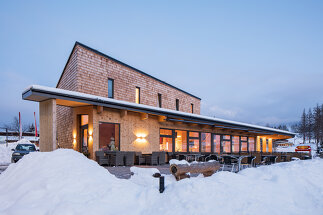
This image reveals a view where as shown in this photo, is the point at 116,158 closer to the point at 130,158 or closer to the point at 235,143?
the point at 130,158

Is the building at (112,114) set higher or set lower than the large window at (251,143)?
higher

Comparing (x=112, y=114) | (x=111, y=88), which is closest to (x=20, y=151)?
(x=112, y=114)

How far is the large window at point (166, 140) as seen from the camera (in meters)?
15.7

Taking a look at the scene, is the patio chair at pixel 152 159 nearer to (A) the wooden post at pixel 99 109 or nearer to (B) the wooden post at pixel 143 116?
(B) the wooden post at pixel 143 116

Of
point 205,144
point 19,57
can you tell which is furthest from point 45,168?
point 19,57

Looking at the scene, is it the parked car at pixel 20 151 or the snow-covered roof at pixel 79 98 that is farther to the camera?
the parked car at pixel 20 151

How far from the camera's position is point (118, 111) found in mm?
13016

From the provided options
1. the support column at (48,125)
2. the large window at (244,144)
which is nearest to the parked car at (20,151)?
the support column at (48,125)

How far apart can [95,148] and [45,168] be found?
22.5ft

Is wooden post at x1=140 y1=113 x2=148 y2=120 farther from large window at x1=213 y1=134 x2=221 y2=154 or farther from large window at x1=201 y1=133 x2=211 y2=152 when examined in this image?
large window at x1=213 y1=134 x2=221 y2=154

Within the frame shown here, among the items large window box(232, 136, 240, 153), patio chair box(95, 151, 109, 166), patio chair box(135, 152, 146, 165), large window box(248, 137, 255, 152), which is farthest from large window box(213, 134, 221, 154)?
patio chair box(95, 151, 109, 166)

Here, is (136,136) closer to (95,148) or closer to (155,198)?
(95,148)

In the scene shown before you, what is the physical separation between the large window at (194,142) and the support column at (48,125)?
10414 millimetres

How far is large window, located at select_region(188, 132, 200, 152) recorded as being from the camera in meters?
17.7
